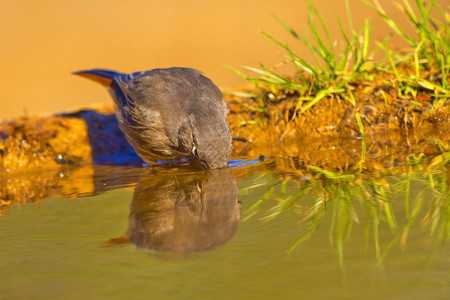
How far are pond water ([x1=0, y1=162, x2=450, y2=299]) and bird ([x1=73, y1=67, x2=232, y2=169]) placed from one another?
16.3 inches

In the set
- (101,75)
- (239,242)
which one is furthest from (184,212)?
(101,75)

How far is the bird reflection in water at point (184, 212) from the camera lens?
2766 millimetres

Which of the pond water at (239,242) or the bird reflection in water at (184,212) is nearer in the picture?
the pond water at (239,242)

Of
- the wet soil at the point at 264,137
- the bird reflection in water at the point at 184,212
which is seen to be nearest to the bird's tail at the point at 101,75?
the wet soil at the point at 264,137

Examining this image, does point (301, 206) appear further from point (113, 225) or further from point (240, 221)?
point (113, 225)

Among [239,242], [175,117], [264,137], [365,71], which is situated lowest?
[239,242]

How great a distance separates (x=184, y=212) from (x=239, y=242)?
677 mm

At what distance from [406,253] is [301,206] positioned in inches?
33.4

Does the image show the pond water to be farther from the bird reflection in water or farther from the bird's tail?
the bird's tail

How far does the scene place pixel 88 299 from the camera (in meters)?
2.19

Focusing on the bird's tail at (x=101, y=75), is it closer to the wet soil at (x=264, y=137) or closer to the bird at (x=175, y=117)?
the wet soil at (x=264, y=137)

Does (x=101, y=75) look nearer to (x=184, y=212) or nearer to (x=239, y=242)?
(x=184, y=212)

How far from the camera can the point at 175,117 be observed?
4527 millimetres

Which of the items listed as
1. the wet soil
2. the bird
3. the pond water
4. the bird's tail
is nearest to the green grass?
the wet soil
